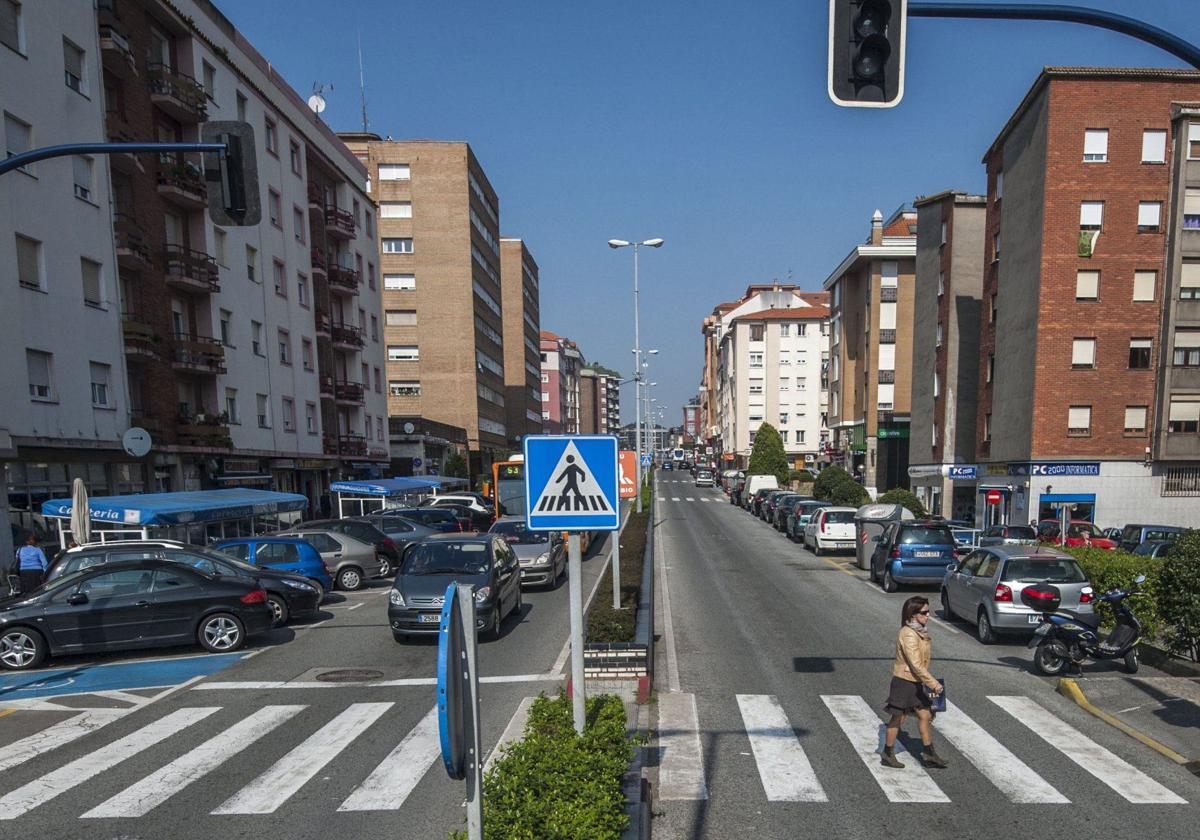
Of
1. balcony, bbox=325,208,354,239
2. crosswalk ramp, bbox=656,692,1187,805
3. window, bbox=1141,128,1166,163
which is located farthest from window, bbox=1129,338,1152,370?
balcony, bbox=325,208,354,239

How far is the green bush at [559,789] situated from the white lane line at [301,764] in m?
2.89

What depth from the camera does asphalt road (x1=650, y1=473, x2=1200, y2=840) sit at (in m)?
5.68

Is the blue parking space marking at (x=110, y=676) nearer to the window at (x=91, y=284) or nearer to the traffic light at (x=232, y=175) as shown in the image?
the traffic light at (x=232, y=175)

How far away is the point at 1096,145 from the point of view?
2836cm

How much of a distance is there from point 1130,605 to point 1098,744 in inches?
176

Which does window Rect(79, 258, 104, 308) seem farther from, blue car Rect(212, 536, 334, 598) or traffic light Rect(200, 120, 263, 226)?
traffic light Rect(200, 120, 263, 226)

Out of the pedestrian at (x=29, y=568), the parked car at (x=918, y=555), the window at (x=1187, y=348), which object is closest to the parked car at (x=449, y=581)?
the pedestrian at (x=29, y=568)

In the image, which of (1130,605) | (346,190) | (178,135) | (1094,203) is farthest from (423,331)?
(1130,605)

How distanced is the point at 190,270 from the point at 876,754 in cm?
2622

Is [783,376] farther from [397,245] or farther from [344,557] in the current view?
[344,557]

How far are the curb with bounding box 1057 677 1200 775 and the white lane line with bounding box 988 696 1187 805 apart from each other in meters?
0.46

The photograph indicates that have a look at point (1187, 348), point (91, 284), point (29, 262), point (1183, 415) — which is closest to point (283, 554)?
point (29, 262)

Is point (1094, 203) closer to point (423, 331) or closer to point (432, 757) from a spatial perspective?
point (432, 757)

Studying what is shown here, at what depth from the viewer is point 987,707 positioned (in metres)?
8.48
